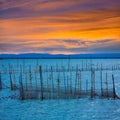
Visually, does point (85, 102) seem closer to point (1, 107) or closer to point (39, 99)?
Answer: point (39, 99)

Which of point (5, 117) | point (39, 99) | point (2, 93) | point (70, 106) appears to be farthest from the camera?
point (2, 93)

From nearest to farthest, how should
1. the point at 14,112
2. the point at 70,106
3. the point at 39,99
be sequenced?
the point at 14,112 < the point at 70,106 < the point at 39,99

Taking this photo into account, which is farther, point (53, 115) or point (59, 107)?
point (59, 107)

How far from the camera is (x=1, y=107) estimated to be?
20.4 m

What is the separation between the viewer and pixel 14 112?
18906mm

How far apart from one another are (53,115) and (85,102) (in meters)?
3.88

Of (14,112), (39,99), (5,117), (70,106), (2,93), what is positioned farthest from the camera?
(2,93)

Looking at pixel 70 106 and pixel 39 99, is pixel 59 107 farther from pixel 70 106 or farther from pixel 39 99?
pixel 39 99

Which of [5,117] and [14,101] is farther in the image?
[14,101]

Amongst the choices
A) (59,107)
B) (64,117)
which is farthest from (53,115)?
(59,107)

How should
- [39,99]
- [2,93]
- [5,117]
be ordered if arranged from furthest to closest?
[2,93]
[39,99]
[5,117]

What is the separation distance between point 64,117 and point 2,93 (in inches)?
414

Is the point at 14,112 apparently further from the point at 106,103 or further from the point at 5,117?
the point at 106,103

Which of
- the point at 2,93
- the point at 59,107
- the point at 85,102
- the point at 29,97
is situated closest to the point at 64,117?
the point at 59,107
